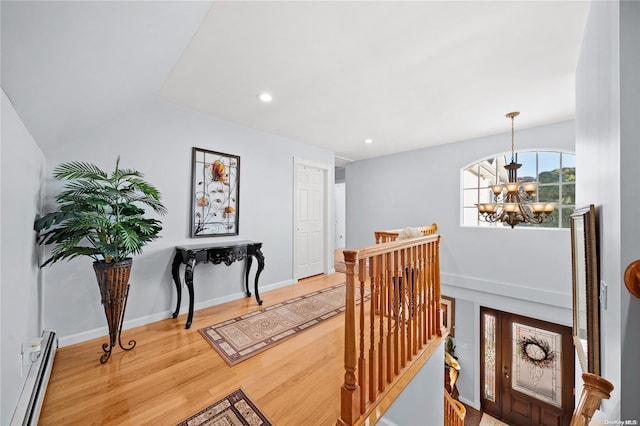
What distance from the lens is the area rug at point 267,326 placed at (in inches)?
87.6

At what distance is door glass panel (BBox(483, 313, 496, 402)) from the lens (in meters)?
4.21

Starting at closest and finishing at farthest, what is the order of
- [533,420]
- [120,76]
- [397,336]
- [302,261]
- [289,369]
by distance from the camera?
[120,76] → [397,336] → [289,369] → [533,420] → [302,261]

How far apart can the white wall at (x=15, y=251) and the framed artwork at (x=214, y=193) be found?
4.50 feet

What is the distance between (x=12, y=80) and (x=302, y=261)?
3.80 meters

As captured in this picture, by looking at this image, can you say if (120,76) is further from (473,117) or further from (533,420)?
(533,420)

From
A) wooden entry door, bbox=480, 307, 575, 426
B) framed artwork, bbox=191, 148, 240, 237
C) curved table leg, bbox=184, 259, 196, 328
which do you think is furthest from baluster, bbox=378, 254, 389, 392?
wooden entry door, bbox=480, 307, 575, 426

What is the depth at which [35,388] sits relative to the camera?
150cm

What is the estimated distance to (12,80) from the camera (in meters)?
1.02

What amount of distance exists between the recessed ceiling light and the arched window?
2.95 metres

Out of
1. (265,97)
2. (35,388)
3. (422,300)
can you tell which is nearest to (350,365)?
(422,300)

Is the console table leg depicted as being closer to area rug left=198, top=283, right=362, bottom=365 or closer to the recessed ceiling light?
area rug left=198, top=283, right=362, bottom=365

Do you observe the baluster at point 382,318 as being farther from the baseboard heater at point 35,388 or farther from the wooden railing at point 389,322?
the baseboard heater at point 35,388

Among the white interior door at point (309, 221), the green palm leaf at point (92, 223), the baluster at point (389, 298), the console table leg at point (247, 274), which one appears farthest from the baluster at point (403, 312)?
the white interior door at point (309, 221)

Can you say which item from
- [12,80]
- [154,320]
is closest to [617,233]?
[12,80]
